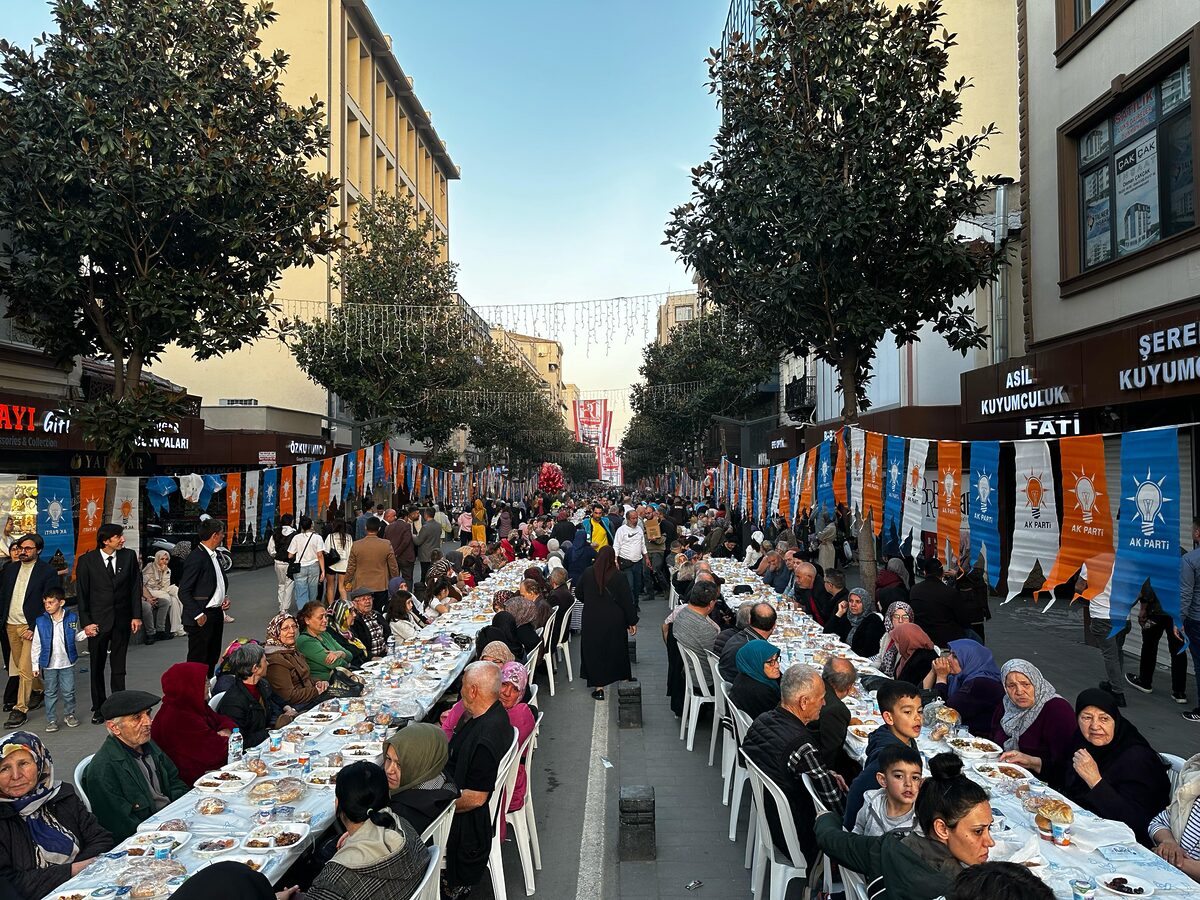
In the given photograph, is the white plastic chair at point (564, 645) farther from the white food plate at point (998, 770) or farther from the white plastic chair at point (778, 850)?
the white food plate at point (998, 770)

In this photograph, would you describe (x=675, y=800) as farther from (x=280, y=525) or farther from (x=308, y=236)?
(x=280, y=525)

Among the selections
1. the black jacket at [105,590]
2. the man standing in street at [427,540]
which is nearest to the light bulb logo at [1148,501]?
the black jacket at [105,590]

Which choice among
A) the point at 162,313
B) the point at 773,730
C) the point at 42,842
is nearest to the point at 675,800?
the point at 773,730

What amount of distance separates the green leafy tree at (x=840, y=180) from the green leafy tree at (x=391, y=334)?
553 inches

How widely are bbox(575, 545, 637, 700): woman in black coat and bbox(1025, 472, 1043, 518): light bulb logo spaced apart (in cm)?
457

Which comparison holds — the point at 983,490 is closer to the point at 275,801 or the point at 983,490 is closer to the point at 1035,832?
the point at 1035,832

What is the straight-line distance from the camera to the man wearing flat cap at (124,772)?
193 inches

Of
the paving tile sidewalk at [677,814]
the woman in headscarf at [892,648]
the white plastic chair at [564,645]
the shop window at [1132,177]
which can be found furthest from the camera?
the white plastic chair at [564,645]

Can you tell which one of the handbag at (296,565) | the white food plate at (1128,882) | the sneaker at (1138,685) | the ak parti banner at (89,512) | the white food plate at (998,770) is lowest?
the sneaker at (1138,685)

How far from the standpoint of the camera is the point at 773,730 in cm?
530

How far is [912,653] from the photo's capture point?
300 inches

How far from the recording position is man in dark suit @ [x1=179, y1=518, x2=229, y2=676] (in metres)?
9.88

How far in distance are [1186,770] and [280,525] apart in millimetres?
15728

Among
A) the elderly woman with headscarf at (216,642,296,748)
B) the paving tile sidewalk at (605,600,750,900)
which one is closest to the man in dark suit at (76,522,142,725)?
the elderly woman with headscarf at (216,642,296,748)
